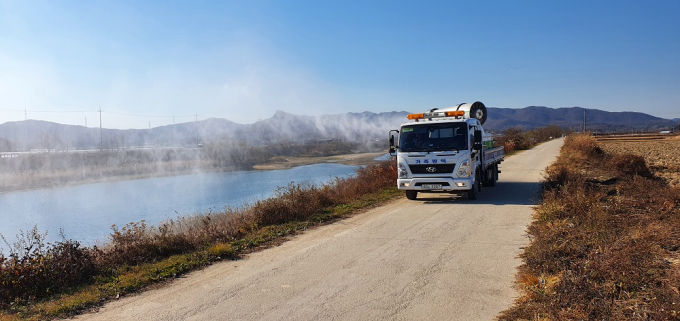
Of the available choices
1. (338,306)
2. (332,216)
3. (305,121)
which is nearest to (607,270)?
(338,306)

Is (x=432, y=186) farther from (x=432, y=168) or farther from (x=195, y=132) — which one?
(x=195, y=132)

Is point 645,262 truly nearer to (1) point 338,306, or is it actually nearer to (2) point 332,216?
(1) point 338,306

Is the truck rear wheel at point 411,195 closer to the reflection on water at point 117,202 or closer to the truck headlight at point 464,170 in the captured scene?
the truck headlight at point 464,170

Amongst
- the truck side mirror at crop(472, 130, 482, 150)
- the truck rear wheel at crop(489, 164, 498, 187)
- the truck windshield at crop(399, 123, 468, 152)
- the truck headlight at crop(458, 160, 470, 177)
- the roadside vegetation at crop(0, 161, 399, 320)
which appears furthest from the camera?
→ the truck rear wheel at crop(489, 164, 498, 187)

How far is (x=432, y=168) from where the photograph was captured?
44.7 ft

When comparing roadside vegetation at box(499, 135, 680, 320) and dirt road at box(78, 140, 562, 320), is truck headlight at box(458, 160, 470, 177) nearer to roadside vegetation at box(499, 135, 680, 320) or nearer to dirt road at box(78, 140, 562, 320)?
dirt road at box(78, 140, 562, 320)

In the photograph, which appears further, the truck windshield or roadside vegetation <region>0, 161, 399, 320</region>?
the truck windshield

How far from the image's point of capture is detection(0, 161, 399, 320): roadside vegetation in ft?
20.9

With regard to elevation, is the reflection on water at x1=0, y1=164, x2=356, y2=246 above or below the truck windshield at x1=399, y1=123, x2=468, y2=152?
below

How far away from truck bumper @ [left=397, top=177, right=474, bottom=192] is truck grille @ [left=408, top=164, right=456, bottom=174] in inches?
8.5

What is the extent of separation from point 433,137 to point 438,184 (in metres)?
1.50

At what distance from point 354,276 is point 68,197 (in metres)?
36.8

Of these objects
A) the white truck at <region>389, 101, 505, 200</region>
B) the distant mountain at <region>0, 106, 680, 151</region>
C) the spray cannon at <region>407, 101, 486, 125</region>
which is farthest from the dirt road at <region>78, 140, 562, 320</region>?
the distant mountain at <region>0, 106, 680, 151</region>

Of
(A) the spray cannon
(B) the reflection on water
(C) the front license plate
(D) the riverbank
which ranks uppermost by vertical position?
(A) the spray cannon
